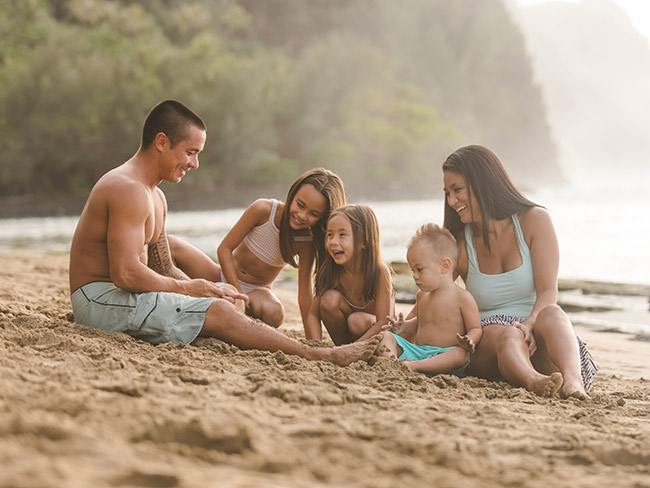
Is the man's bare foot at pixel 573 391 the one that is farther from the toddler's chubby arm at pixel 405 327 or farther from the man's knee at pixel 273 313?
the man's knee at pixel 273 313

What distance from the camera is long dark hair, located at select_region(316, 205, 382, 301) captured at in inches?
146

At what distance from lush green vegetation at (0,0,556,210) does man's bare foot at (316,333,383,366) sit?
2664 cm

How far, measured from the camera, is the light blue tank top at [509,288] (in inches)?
130

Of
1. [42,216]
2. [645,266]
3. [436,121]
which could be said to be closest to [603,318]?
[645,266]

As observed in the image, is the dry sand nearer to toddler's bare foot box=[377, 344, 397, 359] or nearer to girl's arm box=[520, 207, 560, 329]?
toddler's bare foot box=[377, 344, 397, 359]

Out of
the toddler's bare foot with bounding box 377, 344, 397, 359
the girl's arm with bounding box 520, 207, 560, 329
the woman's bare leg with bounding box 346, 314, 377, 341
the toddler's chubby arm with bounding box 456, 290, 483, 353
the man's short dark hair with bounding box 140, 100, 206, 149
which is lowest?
the toddler's bare foot with bounding box 377, 344, 397, 359

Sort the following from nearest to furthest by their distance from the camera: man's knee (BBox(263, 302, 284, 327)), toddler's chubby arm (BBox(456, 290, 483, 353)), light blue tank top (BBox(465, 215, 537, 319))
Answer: toddler's chubby arm (BBox(456, 290, 483, 353)) → light blue tank top (BBox(465, 215, 537, 319)) → man's knee (BBox(263, 302, 284, 327))

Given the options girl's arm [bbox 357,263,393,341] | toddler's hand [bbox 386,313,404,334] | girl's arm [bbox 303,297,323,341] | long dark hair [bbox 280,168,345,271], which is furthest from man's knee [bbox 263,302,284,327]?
toddler's hand [bbox 386,313,404,334]

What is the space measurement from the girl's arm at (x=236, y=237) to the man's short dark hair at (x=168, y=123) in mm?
998

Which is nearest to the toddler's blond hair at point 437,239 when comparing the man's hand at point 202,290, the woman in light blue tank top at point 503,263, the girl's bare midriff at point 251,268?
the woman in light blue tank top at point 503,263

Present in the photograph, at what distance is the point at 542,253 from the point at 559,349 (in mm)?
532

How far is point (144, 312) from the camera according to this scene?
3.20 meters

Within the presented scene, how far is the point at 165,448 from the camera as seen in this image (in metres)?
1.68

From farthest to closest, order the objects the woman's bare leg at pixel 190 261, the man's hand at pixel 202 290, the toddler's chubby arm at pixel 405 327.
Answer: the woman's bare leg at pixel 190 261, the toddler's chubby arm at pixel 405 327, the man's hand at pixel 202 290
